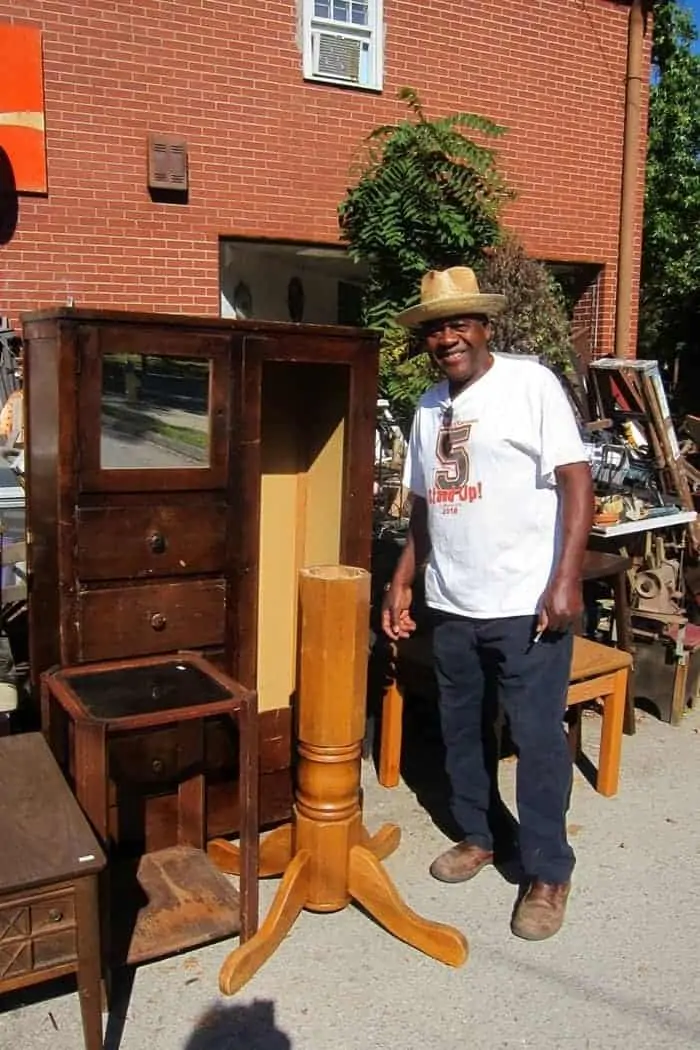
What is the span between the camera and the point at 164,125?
7410 millimetres

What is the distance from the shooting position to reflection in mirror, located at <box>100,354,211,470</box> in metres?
2.79

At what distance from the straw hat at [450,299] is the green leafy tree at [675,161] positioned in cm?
1230

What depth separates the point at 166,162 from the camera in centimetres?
741

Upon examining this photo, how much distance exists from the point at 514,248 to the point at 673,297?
898 centimetres

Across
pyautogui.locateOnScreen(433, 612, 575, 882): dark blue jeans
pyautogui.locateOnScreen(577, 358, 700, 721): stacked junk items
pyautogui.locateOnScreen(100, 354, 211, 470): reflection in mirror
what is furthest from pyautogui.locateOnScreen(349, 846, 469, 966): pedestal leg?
pyautogui.locateOnScreen(577, 358, 700, 721): stacked junk items

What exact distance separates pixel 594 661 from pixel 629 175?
7.27 metres

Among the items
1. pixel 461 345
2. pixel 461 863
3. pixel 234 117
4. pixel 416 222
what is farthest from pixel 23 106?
→ pixel 461 863

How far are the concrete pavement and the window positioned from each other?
267 inches

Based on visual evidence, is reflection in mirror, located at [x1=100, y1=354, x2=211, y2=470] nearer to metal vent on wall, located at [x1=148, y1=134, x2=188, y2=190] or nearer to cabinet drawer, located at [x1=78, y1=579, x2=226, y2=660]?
cabinet drawer, located at [x1=78, y1=579, x2=226, y2=660]

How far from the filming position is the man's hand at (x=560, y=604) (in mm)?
2781

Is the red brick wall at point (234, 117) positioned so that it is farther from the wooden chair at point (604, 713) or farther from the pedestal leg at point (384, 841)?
the pedestal leg at point (384, 841)

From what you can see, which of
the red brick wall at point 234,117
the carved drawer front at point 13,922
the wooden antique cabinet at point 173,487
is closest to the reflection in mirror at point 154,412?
the wooden antique cabinet at point 173,487

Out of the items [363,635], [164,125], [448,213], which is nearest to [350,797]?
[363,635]

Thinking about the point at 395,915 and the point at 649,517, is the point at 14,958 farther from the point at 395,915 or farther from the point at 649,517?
the point at 649,517
